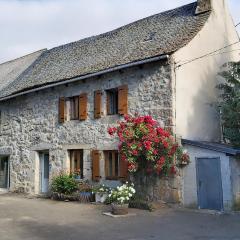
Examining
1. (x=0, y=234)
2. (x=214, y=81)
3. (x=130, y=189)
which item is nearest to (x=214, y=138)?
(x=214, y=81)

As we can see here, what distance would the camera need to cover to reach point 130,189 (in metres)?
11.7

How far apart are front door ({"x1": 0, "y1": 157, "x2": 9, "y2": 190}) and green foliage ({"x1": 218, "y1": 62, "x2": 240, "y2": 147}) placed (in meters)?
10.9

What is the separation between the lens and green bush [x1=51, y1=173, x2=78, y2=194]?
14391 mm

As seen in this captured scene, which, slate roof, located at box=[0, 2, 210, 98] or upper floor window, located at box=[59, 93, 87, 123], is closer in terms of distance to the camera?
slate roof, located at box=[0, 2, 210, 98]

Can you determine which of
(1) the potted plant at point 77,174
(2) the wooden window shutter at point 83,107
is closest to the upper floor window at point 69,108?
(2) the wooden window shutter at point 83,107

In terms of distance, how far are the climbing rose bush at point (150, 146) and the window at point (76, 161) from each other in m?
3.20

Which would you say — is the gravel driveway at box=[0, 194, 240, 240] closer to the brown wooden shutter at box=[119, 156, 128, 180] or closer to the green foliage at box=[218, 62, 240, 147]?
the brown wooden shutter at box=[119, 156, 128, 180]

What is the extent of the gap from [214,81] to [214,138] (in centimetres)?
231

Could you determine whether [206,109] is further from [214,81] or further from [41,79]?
[41,79]

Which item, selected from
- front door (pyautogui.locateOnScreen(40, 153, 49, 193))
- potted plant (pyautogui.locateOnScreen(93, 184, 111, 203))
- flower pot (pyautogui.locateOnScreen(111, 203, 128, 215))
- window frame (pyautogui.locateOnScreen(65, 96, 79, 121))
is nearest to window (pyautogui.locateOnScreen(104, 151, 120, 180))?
potted plant (pyautogui.locateOnScreen(93, 184, 111, 203))

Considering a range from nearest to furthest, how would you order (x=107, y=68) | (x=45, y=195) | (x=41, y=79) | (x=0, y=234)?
1. (x=0, y=234)
2. (x=107, y=68)
3. (x=45, y=195)
4. (x=41, y=79)

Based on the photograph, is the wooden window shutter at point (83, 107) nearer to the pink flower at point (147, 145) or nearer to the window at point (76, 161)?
the window at point (76, 161)

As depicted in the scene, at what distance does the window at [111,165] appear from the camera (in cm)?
1382

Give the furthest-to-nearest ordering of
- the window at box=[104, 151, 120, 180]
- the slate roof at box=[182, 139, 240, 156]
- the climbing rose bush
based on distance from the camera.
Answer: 1. the window at box=[104, 151, 120, 180]
2. the climbing rose bush
3. the slate roof at box=[182, 139, 240, 156]
